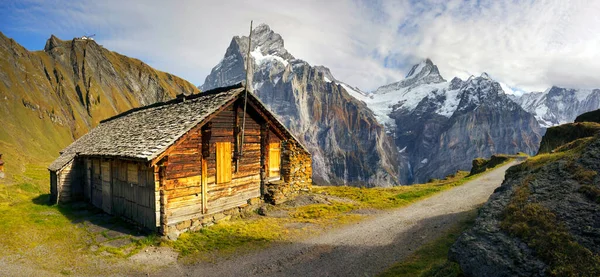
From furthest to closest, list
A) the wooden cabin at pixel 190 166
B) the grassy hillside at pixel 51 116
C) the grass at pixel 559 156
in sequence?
the wooden cabin at pixel 190 166 → the grassy hillside at pixel 51 116 → the grass at pixel 559 156

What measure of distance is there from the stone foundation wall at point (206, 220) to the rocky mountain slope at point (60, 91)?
30627 millimetres

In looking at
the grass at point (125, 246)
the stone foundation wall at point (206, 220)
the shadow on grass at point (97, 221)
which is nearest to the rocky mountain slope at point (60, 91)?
the shadow on grass at point (97, 221)

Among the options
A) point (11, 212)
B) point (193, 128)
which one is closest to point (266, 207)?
point (193, 128)

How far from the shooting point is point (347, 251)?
13133 millimetres

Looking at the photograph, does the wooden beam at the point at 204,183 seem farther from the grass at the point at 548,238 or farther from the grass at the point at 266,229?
the grass at the point at 548,238

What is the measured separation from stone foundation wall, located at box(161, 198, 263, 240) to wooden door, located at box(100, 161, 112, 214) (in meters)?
6.49

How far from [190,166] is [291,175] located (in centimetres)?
829

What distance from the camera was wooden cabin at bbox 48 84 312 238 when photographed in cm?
1541

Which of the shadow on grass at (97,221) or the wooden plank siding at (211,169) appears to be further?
the shadow on grass at (97,221)

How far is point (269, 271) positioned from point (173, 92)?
549 ft

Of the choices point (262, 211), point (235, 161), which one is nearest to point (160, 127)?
point (235, 161)

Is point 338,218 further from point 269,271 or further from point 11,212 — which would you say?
point 11,212

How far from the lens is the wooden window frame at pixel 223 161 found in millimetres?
17766

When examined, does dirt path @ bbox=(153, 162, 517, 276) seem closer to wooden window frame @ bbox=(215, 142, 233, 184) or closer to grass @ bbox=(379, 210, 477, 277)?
grass @ bbox=(379, 210, 477, 277)
